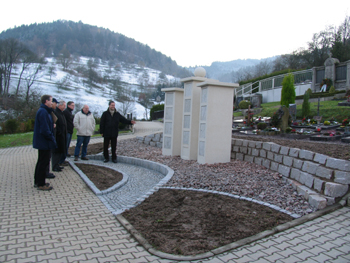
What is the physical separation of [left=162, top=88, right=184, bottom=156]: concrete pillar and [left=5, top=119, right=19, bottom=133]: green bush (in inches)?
652

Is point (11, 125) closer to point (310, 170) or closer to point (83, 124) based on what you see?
point (83, 124)

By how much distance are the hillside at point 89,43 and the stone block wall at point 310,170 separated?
131198 millimetres

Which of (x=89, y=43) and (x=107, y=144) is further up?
(x=89, y=43)

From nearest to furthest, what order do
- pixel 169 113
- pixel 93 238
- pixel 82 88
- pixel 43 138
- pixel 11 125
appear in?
1. pixel 93 238
2. pixel 43 138
3. pixel 169 113
4. pixel 11 125
5. pixel 82 88

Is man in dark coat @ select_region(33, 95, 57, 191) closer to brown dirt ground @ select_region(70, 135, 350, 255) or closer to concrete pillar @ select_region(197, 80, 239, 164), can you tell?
brown dirt ground @ select_region(70, 135, 350, 255)

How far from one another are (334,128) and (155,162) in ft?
27.0

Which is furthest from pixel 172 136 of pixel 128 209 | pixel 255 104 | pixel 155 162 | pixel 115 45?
pixel 115 45

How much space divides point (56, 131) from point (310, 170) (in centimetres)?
601

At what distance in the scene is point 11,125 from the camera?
20.0m

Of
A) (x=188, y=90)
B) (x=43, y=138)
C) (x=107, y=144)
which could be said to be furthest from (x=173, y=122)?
(x=43, y=138)

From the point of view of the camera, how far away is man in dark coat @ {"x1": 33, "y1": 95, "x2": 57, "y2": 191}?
5.14m

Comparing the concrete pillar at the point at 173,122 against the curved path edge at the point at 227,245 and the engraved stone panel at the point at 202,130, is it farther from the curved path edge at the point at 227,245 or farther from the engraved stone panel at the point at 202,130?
the curved path edge at the point at 227,245

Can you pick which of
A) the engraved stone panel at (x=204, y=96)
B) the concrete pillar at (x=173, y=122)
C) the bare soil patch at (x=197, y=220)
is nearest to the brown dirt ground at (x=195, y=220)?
the bare soil patch at (x=197, y=220)

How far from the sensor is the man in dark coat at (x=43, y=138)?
5.14 metres
